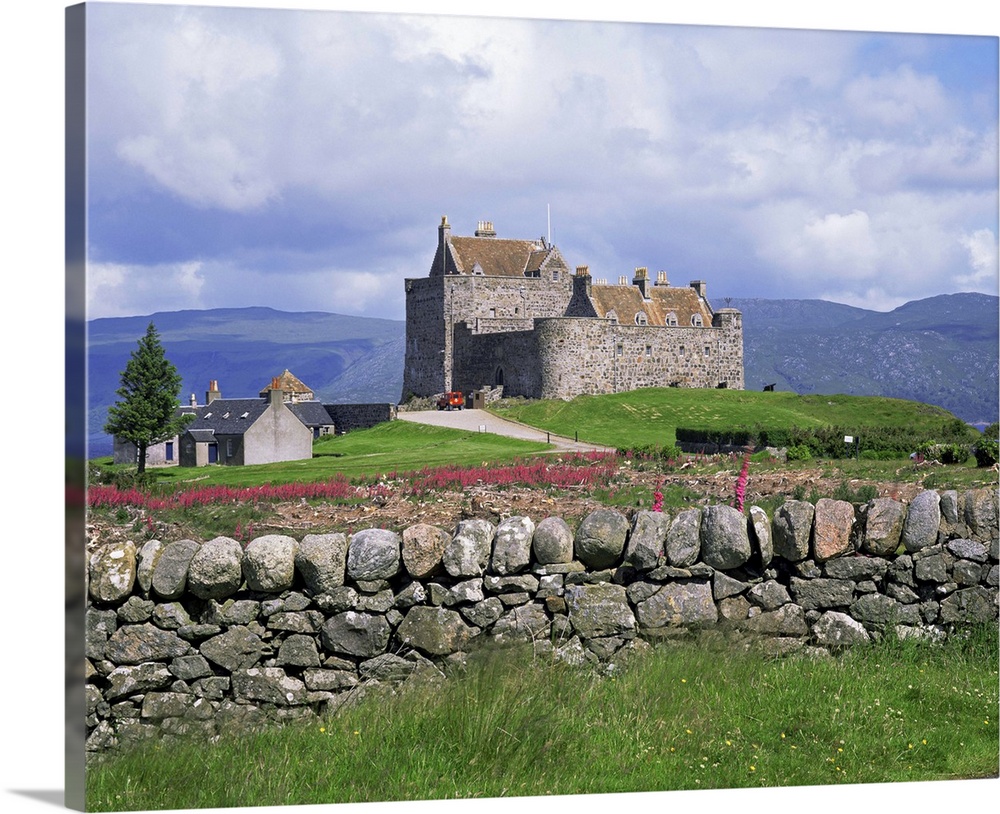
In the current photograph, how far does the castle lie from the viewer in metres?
18.6

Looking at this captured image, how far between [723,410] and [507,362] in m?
10.2

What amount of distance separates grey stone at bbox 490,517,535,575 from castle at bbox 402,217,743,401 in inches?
215

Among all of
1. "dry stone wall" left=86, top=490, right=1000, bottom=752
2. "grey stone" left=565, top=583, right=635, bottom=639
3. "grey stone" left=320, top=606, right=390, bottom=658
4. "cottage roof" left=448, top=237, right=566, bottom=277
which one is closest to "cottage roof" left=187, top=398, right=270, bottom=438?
"dry stone wall" left=86, top=490, right=1000, bottom=752

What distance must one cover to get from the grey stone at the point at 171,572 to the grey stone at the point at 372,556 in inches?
39.1

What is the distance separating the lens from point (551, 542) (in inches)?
301

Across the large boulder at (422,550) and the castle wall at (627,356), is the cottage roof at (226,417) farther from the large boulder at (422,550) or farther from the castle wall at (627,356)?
the castle wall at (627,356)

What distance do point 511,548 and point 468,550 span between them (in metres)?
0.30

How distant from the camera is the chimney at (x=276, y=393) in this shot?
35.2 feet

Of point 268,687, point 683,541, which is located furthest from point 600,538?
point 268,687

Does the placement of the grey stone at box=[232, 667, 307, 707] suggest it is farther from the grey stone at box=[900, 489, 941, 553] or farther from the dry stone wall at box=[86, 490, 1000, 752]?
the grey stone at box=[900, 489, 941, 553]

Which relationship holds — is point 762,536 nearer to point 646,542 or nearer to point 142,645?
point 646,542

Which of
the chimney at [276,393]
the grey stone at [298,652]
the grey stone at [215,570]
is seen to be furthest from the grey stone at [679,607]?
the chimney at [276,393]

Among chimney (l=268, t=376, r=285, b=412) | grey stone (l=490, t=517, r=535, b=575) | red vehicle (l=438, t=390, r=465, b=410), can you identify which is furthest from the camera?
red vehicle (l=438, t=390, r=465, b=410)

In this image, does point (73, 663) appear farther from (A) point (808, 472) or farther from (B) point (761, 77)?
(A) point (808, 472)
